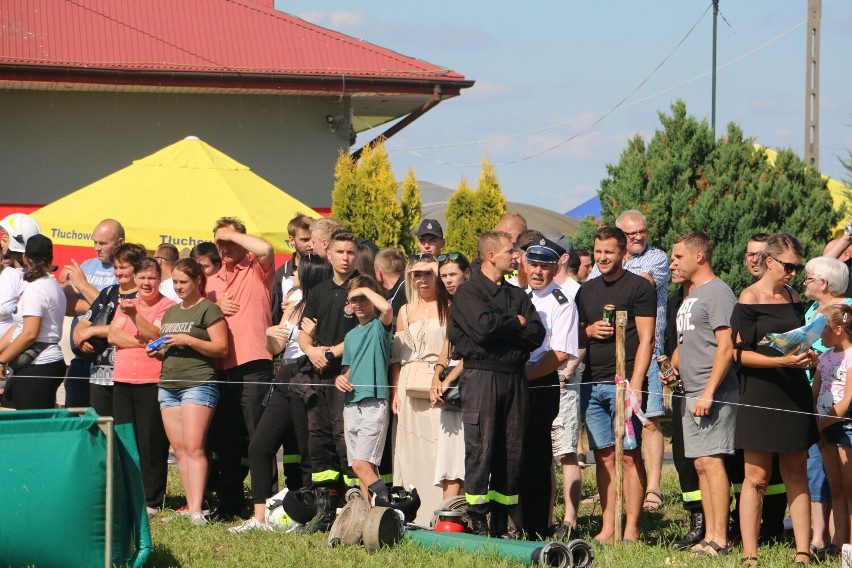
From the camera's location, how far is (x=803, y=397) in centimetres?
738

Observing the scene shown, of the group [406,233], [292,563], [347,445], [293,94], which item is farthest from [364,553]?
[293,94]

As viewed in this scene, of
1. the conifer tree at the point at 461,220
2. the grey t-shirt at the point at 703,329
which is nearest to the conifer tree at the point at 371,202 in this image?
the conifer tree at the point at 461,220

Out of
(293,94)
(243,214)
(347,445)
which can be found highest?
(293,94)

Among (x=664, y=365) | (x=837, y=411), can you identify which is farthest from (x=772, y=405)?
(x=664, y=365)

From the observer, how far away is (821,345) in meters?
7.84

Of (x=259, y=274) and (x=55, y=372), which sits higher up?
(x=259, y=274)

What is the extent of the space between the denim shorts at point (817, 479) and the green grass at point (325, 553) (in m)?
0.39

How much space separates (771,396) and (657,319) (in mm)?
2370

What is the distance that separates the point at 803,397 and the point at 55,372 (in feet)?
18.2

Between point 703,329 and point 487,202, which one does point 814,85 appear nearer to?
point 487,202

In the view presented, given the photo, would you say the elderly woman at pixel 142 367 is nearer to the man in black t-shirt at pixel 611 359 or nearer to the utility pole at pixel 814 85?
the man in black t-shirt at pixel 611 359

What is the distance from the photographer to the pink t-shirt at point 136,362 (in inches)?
365

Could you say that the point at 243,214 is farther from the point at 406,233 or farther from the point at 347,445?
the point at 406,233

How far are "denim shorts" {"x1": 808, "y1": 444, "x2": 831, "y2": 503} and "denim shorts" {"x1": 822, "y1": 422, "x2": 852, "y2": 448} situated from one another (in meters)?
0.51
